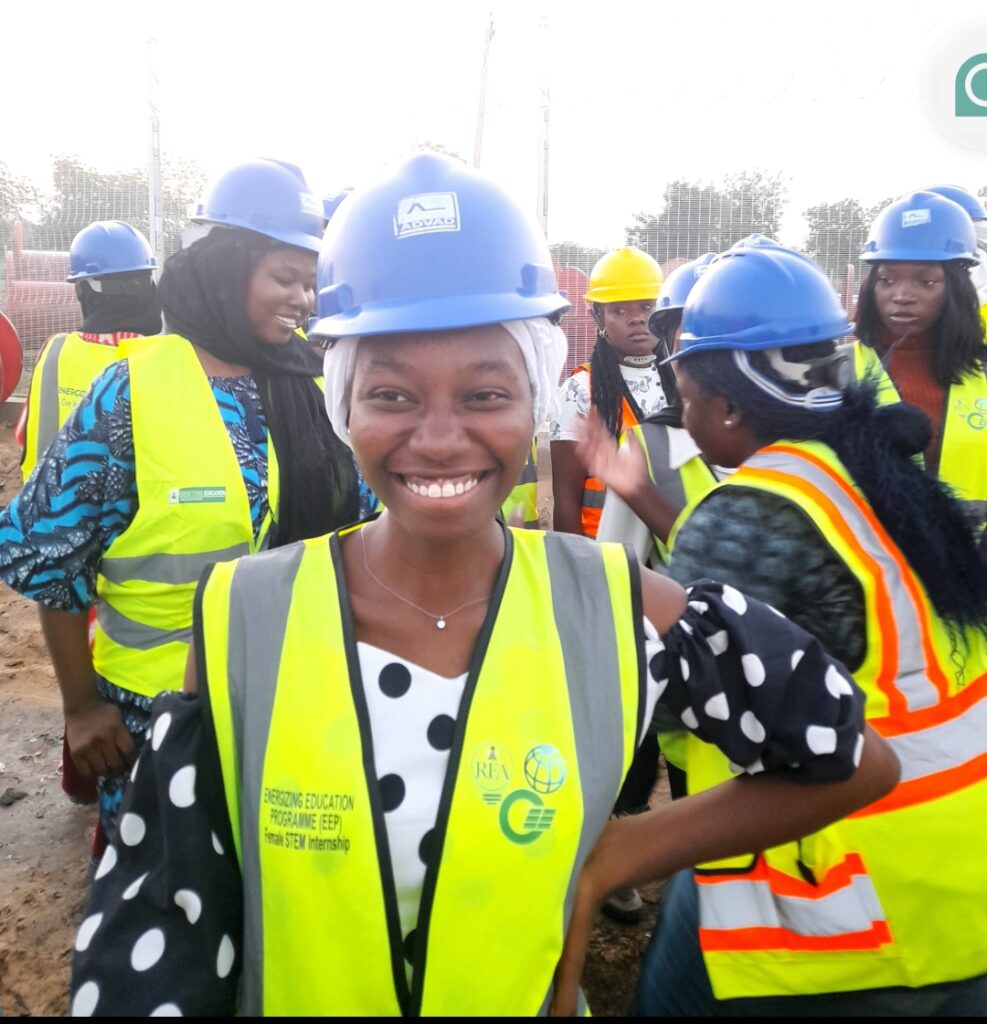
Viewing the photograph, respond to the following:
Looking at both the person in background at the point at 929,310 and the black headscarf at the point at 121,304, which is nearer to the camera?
the person in background at the point at 929,310

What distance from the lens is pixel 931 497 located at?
185cm

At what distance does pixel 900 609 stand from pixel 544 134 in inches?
323

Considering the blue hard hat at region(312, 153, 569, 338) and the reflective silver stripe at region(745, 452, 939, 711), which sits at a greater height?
the blue hard hat at region(312, 153, 569, 338)

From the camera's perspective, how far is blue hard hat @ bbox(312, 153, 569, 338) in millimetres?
1387

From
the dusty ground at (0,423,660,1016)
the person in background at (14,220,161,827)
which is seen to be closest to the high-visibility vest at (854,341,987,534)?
the dusty ground at (0,423,660,1016)

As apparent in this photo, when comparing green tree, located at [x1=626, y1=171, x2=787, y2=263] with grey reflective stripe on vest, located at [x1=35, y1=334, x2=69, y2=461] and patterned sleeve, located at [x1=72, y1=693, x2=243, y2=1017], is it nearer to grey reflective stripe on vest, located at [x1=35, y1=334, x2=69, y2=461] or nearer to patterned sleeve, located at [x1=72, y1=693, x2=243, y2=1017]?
grey reflective stripe on vest, located at [x1=35, y1=334, x2=69, y2=461]

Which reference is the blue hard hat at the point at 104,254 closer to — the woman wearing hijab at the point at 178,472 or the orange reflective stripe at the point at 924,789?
the woman wearing hijab at the point at 178,472

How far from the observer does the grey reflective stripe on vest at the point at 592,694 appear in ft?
4.45

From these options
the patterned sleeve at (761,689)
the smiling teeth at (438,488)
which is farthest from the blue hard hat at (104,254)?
the patterned sleeve at (761,689)

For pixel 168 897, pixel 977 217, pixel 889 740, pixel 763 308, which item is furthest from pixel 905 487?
pixel 977 217

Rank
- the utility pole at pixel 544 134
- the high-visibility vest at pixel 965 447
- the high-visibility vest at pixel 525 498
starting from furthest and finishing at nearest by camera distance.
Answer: the utility pole at pixel 544 134, the high-visibility vest at pixel 525 498, the high-visibility vest at pixel 965 447

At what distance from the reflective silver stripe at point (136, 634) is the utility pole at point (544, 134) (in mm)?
7354

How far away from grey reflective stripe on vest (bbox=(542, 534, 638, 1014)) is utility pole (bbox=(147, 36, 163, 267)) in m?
8.97

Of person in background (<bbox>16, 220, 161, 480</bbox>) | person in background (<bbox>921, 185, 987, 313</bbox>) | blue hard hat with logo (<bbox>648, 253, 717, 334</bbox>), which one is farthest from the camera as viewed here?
person in background (<bbox>921, 185, 987, 313</bbox>)
